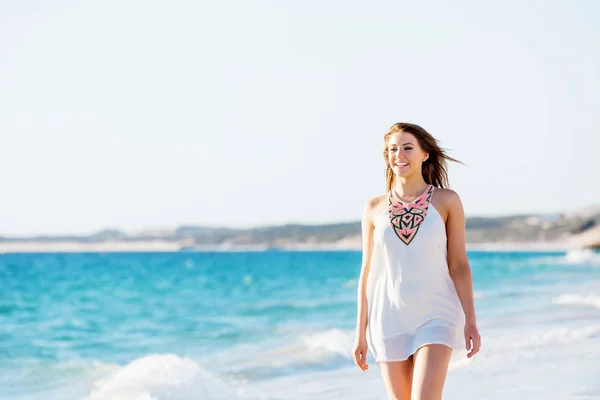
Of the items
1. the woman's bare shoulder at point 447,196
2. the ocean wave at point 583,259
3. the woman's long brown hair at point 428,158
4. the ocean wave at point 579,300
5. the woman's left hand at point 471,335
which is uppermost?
the woman's long brown hair at point 428,158

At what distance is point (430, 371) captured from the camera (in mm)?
3895

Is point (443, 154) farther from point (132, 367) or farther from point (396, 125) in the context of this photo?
point (132, 367)

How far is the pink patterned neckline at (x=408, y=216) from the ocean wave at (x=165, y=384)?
191 inches

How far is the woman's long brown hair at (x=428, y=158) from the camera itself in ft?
13.9

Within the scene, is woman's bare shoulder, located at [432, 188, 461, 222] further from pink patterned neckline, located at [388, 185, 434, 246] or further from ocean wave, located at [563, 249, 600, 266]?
ocean wave, located at [563, 249, 600, 266]

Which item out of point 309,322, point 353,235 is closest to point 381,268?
point 309,322

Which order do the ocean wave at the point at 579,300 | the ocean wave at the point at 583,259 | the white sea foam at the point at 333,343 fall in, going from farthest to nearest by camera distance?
the ocean wave at the point at 583,259 → the ocean wave at the point at 579,300 → the white sea foam at the point at 333,343

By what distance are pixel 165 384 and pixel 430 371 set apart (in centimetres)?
532

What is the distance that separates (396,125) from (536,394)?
3854 millimetres

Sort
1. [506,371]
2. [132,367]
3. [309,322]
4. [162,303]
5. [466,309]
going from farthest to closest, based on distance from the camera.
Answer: [162,303]
[309,322]
[132,367]
[506,371]
[466,309]

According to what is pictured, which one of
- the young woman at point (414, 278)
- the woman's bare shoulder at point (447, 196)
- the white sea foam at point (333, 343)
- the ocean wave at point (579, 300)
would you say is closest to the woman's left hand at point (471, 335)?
the young woman at point (414, 278)

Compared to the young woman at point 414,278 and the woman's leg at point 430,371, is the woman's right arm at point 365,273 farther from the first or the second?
the woman's leg at point 430,371

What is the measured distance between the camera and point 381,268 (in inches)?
167

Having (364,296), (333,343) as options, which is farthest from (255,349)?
(364,296)
